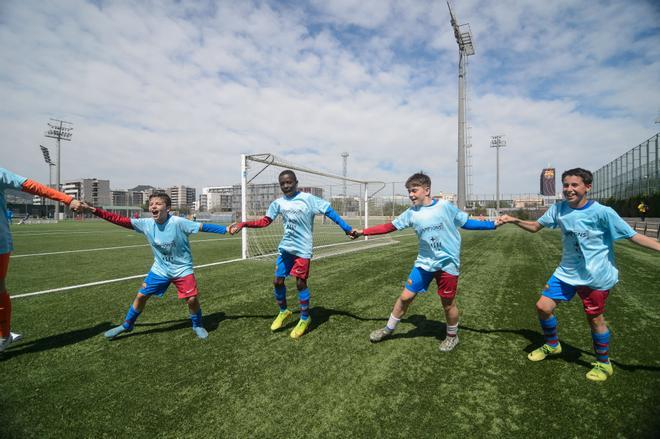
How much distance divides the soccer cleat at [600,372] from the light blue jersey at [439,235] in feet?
4.54

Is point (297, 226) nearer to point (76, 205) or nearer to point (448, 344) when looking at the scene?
point (448, 344)

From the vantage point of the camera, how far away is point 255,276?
729 centimetres

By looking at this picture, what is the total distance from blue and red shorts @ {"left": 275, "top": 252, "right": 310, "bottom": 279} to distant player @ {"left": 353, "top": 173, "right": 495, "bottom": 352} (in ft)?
3.74

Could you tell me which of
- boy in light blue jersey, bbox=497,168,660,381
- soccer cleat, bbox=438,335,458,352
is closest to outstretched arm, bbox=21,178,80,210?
soccer cleat, bbox=438,335,458,352

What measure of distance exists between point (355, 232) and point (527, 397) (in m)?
2.34

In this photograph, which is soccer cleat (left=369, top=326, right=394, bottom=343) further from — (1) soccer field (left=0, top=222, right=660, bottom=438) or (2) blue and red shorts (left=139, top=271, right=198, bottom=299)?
(2) blue and red shorts (left=139, top=271, right=198, bottom=299)

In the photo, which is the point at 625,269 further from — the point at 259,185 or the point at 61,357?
the point at 61,357

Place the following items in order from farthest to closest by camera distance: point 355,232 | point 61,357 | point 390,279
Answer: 1. point 390,279
2. point 355,232
3. point 61,357

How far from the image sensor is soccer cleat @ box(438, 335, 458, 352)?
11.2 feet

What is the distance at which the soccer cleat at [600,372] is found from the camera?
2.82 metres

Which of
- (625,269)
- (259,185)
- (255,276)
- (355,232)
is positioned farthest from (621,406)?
(259,185)

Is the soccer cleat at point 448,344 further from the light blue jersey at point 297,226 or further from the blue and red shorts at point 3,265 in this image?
the blue and red shorts at point 3,265

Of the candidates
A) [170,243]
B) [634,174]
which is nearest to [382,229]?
[170,243]

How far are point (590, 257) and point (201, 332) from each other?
409 cm
